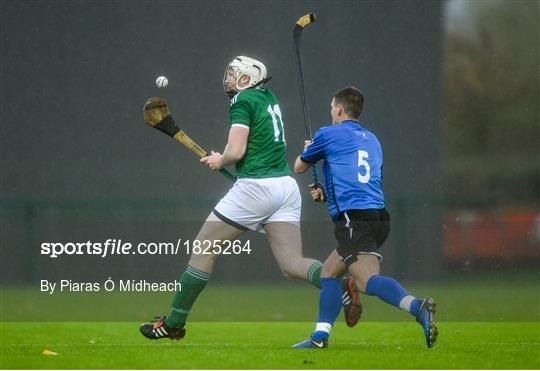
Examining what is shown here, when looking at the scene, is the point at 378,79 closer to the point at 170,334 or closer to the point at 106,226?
the point at 106,226

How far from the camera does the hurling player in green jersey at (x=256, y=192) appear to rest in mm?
8594

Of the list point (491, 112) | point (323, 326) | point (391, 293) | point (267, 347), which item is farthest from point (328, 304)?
point (491, 112)

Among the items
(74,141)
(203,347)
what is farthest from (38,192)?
(203,347)

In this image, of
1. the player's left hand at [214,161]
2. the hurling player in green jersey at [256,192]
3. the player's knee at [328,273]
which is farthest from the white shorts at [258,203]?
the player's knee at [328,273]

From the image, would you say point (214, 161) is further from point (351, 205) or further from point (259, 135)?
point (351, 205)

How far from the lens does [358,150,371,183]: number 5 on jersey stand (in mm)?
8312

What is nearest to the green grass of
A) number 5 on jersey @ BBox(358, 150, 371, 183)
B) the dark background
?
number 5 on jersey @ BBox(358, 150, 371, 183)

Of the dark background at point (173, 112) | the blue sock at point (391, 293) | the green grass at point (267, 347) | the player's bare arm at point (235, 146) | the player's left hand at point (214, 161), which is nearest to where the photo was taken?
the green grass at point (267, 347)

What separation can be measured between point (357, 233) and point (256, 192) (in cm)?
76

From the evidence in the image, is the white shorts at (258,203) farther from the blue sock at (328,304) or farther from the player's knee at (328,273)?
the blue sock at (328,304)

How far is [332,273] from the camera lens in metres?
8.49

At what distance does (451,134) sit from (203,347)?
28.3 feet

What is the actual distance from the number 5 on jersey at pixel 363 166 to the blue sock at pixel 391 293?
0.58 meters

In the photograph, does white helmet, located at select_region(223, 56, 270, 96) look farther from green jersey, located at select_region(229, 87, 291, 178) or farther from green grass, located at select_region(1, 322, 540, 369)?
green grass, located at select_region(1, 322, 540, 369)
